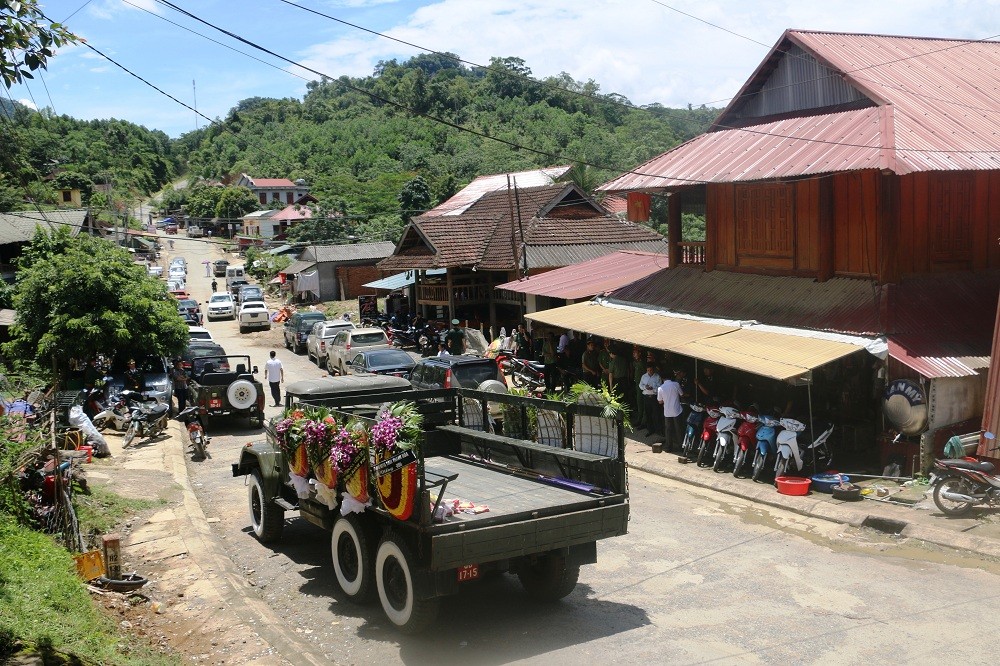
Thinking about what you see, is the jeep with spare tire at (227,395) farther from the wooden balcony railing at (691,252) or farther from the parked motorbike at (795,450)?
the parked motorbike at (795,450)

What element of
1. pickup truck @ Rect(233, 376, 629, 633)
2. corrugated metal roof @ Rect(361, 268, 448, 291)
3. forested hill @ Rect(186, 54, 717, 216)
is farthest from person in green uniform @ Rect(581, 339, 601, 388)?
forested hill @ Rect(186, 54, 717, 216)

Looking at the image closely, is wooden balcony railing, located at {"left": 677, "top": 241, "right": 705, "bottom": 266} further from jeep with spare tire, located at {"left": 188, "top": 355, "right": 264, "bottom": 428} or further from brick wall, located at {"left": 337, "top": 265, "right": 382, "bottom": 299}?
brick wall, located at {"left": 337, "top": 265, "right": 382, "bottom": 299}

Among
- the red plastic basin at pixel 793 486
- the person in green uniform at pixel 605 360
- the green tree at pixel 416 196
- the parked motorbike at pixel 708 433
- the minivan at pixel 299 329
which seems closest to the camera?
the red plastic basin at pixel 793 486

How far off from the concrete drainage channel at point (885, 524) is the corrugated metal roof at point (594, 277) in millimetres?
11300

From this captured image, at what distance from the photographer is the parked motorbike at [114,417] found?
20219 mm

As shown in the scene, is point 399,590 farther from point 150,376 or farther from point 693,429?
point 150,376

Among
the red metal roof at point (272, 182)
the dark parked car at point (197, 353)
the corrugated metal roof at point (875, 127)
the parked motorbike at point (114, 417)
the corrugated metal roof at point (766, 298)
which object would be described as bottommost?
the parked motorbike at point (114, 417)

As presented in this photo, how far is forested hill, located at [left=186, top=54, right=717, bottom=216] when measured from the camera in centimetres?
7588

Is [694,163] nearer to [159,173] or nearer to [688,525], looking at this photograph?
[688,525]

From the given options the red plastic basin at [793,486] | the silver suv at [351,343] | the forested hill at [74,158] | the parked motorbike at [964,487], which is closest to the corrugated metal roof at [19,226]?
the forested hill at [74,158]

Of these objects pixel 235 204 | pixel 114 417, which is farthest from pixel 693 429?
pixel 235 204

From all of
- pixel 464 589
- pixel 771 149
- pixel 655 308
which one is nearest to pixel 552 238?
pixel 655 308

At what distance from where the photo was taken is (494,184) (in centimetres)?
4569

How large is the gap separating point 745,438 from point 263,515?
764 cm
